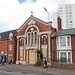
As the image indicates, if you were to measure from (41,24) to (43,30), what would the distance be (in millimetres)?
1651

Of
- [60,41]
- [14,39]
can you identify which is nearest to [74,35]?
[60,41]

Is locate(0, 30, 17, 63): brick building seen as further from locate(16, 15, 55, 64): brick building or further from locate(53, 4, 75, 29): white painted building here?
locate(53, 4, 75, 29): white painted building

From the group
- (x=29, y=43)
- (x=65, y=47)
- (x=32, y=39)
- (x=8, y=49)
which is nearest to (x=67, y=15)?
(x=32, y=39)

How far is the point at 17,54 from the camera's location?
1153 inches

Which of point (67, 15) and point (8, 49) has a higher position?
point (67, 15)

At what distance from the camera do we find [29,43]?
28.2 m

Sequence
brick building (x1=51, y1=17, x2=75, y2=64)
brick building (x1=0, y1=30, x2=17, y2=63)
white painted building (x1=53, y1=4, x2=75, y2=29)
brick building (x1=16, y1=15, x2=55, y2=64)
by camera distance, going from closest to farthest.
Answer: brick building (x1=51, y1=17, x2=75, y2=64) < brick building (x1=16, y1=15, x2=55, y2=64) < brick building (x1=0, y1=30, x2=17, y2=63) < white painted building (x1=53, y1=4, x2=75, y2=29)

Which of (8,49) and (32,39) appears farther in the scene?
(8,49)

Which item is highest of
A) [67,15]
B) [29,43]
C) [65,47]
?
[67,15]

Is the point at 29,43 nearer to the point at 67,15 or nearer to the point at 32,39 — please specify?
the point at 32,39

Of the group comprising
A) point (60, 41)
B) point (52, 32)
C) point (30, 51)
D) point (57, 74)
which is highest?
point (52, 32)

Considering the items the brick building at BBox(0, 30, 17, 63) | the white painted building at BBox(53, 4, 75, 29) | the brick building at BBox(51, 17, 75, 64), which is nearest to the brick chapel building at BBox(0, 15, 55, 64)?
the brick building at BBox(0, 30, 17, 63)

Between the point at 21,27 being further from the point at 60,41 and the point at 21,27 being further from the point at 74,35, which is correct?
the point at 74,35

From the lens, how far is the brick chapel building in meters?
25.8
